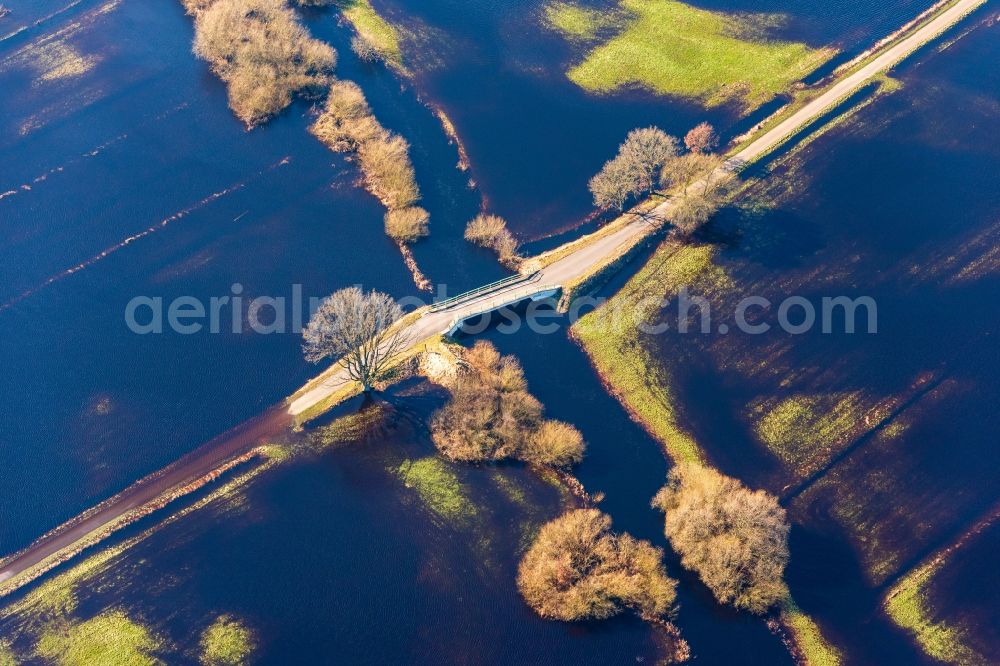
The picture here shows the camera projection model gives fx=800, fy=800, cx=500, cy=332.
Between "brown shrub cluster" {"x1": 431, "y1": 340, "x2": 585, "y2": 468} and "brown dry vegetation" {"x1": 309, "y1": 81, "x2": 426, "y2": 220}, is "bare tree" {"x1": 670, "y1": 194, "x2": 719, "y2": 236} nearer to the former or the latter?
"brown dry vegetation" {"x1": 309, "y1": 81, "x2": 426, "y2": 220}

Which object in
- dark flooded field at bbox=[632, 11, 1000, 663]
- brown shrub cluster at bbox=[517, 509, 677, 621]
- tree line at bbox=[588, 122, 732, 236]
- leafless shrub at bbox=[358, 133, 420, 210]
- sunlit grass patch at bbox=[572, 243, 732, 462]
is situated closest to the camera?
brown shrub cluster at bbox=[517, 509, 677, 621]

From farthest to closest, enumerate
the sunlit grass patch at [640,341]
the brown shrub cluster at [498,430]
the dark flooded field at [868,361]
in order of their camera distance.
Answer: the sunlit grass patch at [640,341] < the brown shrub cluster at [498,430] < the dark flooded field at [868,361]

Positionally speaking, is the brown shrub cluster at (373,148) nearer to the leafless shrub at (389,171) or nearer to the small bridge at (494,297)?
the leafless shrub at (389,171)

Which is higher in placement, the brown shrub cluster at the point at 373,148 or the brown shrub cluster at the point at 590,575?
the brown shrub cluster at the point at 373,148

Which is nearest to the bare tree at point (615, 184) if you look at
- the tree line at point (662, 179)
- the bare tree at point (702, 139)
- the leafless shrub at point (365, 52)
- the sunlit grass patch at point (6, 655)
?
the tree line at point (662, 179)

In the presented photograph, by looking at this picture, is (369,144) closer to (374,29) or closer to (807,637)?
(374,29)

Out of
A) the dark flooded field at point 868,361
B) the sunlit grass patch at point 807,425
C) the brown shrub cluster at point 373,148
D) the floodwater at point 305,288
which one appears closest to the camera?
the floodwater at point 305,288

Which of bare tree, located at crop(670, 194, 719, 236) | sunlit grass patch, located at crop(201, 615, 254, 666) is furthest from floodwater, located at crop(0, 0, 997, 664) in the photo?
bare tree, located at crop(670, 194, 719, 236)
